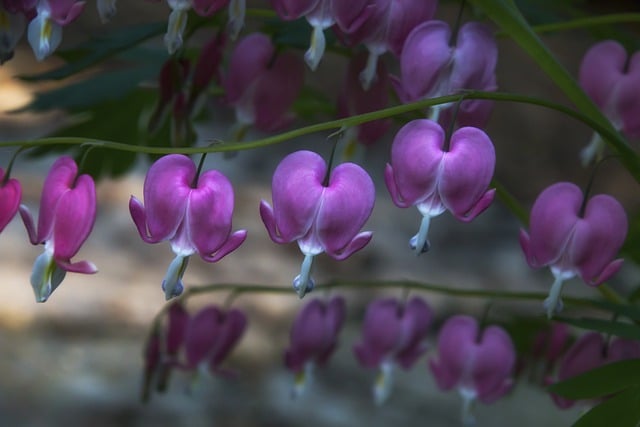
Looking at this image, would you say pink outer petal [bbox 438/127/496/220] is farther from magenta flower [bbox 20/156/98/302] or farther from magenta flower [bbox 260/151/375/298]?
magenta flower [bbox 20/156/98/302]

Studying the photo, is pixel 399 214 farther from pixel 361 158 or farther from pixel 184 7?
pixel 184 7

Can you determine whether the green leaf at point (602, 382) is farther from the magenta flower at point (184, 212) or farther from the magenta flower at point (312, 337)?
the magenta flower at point (312, 337)

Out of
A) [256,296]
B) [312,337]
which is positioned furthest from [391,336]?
[256,296]

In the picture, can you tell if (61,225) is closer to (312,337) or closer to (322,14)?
(322,14)

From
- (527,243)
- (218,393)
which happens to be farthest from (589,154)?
(218,393)

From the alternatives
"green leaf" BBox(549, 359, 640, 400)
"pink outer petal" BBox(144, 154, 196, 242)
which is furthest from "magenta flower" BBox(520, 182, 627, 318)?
"pink outer petal" BBox(144, 154, 196, 242)

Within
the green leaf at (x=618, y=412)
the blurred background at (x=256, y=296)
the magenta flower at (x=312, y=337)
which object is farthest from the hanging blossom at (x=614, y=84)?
the blurred background at (x=256, y=296)

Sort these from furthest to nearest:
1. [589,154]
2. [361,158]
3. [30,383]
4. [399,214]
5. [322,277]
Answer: [399,214], [322,277], [30,383], [361,158], [589,154]
